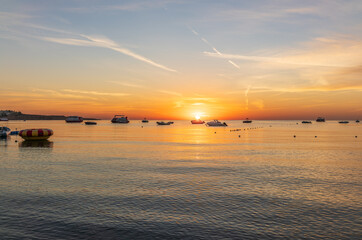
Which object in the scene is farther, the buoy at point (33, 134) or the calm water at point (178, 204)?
the buoy at point (33, 134)

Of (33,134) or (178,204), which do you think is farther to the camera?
A: (33,134)

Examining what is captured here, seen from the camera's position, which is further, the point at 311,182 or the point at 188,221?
the point at 311,182

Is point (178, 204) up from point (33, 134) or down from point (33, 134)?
down

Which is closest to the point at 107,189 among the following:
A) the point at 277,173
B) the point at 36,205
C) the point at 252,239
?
the point at 36,205

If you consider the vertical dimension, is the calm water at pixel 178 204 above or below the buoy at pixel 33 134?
below

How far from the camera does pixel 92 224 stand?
1562 centimetres

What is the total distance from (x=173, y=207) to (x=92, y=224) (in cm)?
545

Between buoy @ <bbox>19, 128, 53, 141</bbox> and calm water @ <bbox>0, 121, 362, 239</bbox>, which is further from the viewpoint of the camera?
buoy @ <bbox>19, 128, 53, 141</bbox>

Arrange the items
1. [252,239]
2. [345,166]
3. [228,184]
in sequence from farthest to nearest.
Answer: [345,166] → [228,184] → [252,239]

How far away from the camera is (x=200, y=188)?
79.6 ft

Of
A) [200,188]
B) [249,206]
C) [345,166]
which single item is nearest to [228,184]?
[200,188]

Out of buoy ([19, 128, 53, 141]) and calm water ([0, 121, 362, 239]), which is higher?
buoy ([19, 128, 53, 141])

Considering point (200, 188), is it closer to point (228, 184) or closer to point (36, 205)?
point (228, 184)

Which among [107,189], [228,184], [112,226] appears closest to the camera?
[112,226]
